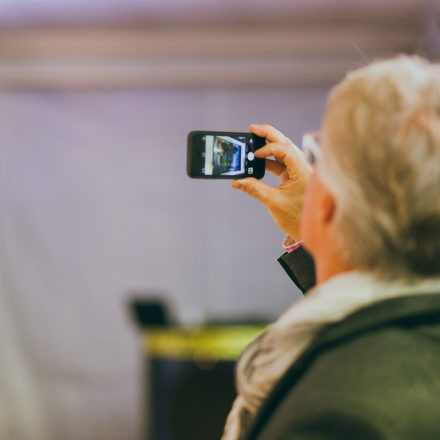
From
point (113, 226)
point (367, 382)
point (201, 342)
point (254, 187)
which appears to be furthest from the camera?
point (113, 226)

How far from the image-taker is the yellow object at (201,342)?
3039mm

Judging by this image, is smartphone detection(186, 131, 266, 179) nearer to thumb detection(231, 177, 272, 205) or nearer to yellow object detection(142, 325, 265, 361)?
thumb detection(231, 177, 272, 205)

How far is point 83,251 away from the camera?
3330 millimetres

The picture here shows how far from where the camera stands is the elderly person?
67cm

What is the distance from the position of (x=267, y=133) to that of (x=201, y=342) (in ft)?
6.75

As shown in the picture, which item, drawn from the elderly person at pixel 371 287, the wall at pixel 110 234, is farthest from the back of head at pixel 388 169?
the wall at pixel 110 234

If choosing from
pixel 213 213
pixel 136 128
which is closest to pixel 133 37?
pixel 136 128

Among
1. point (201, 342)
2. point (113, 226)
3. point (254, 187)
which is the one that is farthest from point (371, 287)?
point (113, 226)

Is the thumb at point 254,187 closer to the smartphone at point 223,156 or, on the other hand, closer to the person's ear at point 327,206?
the smartphone at point 223,156

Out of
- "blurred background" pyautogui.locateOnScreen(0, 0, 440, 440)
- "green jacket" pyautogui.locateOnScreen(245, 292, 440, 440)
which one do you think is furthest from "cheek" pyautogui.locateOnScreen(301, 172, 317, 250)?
"blurred background" pyautogui.locateOnScreen(0, 0, 440, 440)

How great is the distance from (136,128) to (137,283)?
0.70 m

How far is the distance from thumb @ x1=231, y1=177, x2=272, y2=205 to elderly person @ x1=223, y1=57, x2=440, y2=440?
26 cm

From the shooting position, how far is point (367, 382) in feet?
2.22

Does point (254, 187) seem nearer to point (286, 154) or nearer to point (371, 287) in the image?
point (286, 154)
